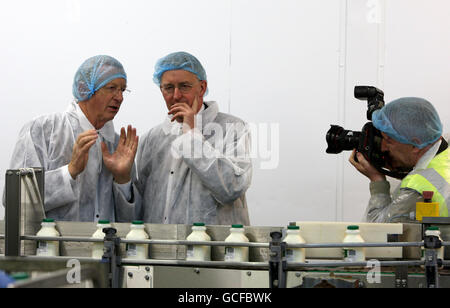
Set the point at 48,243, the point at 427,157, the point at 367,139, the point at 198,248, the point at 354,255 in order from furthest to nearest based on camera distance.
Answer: the point at 367,139 → the point at 427,157 → the point at 48,243 → the point at 198,248 → the point at 354,255

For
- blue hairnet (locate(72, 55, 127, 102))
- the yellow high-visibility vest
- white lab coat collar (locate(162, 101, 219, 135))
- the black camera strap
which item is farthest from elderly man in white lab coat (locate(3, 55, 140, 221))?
the black camera strap

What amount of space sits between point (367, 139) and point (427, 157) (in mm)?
234

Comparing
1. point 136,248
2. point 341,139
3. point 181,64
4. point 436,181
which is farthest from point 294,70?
point 136,248

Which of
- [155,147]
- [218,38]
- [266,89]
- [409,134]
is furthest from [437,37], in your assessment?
[155,147]

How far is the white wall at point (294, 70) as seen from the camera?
2427 millimetres

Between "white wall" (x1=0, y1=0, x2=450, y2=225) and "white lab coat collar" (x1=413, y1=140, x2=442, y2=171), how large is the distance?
26 centimetres

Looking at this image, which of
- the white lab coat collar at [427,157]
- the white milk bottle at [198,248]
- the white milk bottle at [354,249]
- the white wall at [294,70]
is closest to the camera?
the white milk bottle at [354,249]

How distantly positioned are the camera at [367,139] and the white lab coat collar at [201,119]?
0.47 metres

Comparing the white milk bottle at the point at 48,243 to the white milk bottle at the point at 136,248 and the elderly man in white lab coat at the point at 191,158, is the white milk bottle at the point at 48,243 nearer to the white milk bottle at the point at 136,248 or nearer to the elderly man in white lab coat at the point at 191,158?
the white milk bottle at the point at 136,248

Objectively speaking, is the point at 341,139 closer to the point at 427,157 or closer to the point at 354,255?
the point at 427,157

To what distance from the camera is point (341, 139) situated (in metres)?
2.36

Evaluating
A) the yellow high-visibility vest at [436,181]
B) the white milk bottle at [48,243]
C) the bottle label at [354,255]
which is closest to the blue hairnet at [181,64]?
the white milk bottle at [48,243]

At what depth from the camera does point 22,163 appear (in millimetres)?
2400

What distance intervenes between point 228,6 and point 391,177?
3.18 ft
